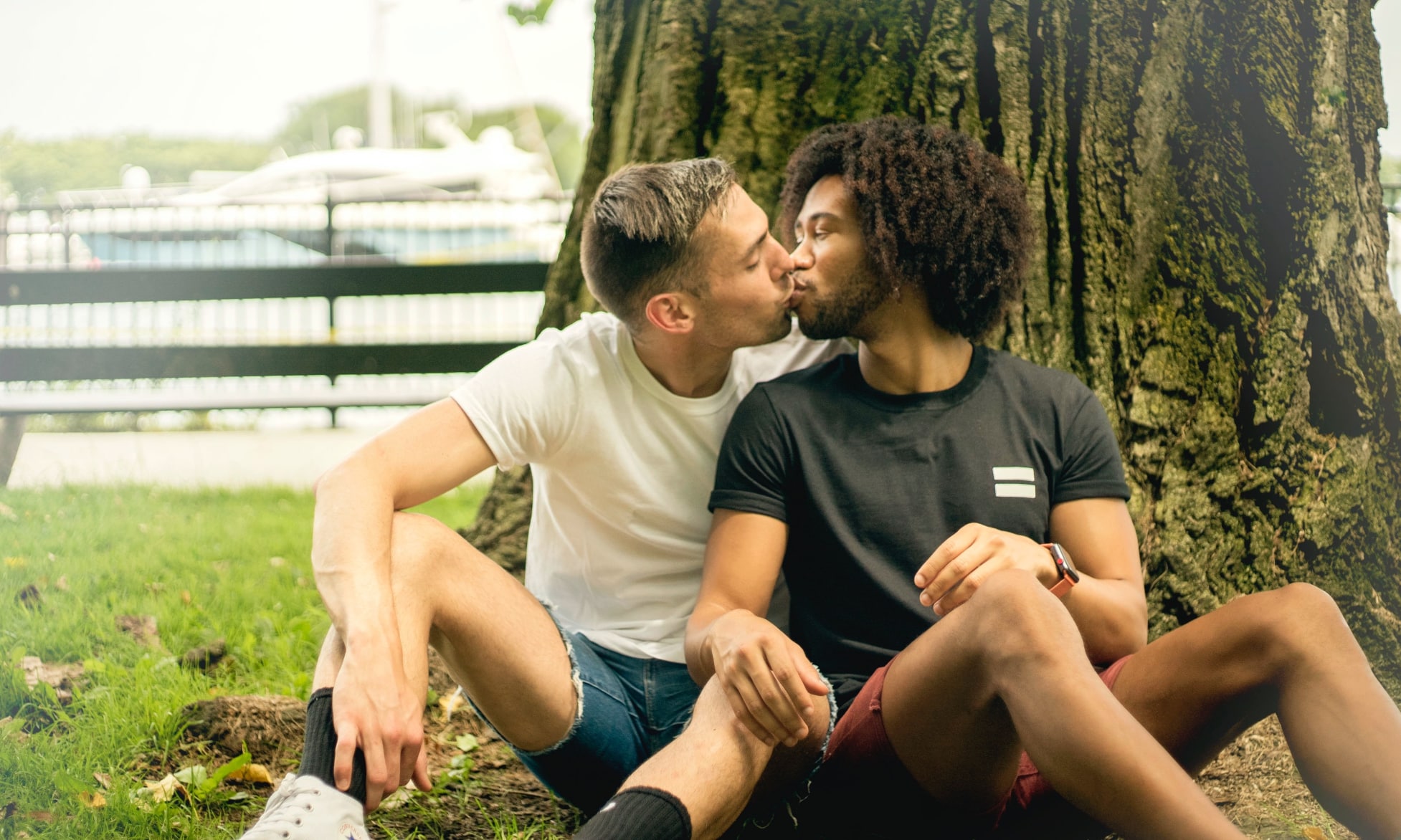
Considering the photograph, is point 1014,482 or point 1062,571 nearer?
point 1062,571

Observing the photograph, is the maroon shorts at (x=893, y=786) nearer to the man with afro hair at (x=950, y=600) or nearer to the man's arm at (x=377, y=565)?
the man with afro hair at (x=950, y=600)

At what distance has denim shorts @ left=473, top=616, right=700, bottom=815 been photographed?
2379mm

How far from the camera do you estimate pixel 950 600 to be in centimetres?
209

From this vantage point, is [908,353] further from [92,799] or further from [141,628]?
[141,628]

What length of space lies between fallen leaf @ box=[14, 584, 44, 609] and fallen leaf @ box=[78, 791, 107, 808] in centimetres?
170

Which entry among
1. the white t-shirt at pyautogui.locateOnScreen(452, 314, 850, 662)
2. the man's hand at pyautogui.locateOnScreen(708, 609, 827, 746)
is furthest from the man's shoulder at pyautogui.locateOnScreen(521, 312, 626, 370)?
the man's hand at pyautogui.locateOnScreen(708, 609, 827, 746)

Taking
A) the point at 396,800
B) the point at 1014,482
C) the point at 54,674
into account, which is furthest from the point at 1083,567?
the point at 54,674

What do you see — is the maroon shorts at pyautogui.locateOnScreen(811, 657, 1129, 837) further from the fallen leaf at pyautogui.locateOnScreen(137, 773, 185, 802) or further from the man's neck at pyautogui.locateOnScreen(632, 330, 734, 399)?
the fallen leaf at pyautogui.locateOnScreen(137, 773, 185, 802)

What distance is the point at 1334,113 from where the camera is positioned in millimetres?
3078

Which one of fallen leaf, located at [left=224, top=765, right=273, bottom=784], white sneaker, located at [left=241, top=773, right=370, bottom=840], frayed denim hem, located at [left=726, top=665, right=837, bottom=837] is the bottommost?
fallen leaf, located at [left=224, top=765, right=273, bottom=784]

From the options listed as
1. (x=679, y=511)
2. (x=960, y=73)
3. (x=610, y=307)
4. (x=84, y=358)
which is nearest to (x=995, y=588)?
(x=679, y=511)

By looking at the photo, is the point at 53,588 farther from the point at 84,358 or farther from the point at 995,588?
the point at 995,588

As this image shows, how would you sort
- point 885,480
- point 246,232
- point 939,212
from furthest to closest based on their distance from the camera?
point 246,232 → point 939,212 → point 885,480

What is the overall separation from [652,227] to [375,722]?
1.32m
